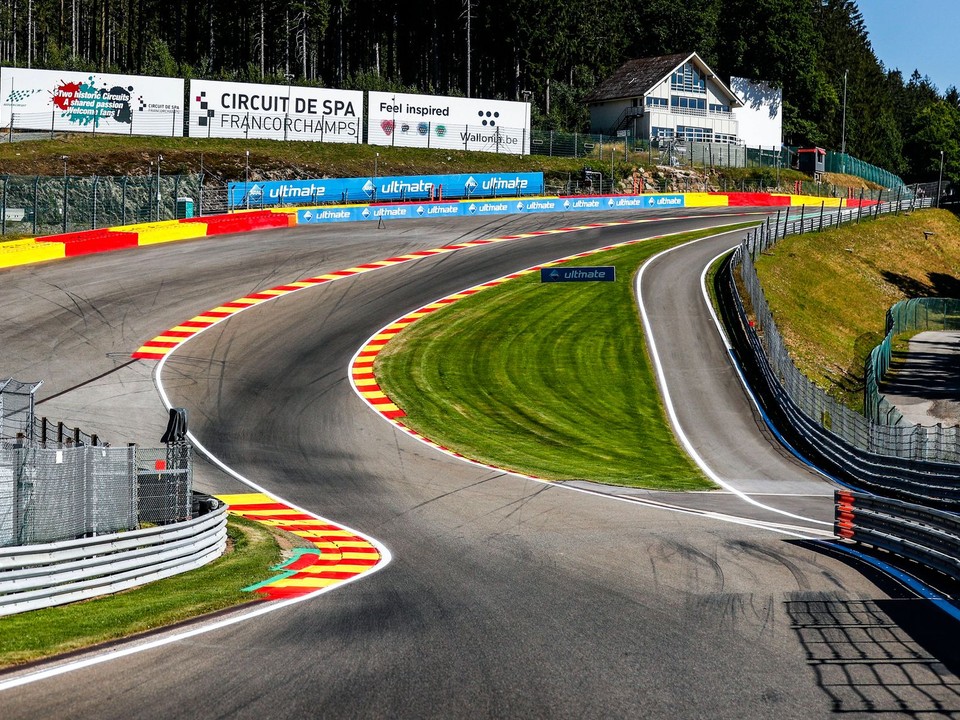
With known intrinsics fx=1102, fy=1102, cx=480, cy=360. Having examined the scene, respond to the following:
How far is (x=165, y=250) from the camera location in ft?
158

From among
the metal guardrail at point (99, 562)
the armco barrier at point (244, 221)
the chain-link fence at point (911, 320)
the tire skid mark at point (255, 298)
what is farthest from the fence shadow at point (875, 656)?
the armco barrier at point (244, 221)

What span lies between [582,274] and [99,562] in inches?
1421

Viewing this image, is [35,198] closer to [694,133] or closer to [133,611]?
[133,611]

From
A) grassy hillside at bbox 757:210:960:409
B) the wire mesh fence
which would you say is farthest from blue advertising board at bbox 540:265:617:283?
grassy hillside at bbox 757:210:960:409

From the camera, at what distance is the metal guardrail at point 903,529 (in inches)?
576

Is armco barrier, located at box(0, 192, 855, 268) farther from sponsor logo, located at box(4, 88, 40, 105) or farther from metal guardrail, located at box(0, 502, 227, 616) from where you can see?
metal guardrail, located at box(0, 502, 227, 616)

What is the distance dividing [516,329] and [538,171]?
121 ft

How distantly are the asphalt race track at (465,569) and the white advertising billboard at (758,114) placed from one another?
6713 cm

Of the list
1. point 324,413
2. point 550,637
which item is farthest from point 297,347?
point 550,637

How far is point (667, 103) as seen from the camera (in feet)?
318

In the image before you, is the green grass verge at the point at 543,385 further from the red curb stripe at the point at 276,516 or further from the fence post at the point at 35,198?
the fence post at the point at 35,198

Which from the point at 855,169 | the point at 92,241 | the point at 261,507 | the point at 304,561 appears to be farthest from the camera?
the point at 855,169

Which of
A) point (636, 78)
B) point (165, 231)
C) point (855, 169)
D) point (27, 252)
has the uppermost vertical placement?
point (636, 78)

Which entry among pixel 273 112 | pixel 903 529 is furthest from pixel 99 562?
pixel 273 112
